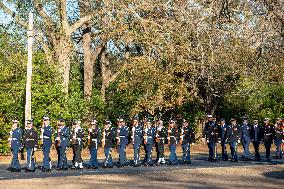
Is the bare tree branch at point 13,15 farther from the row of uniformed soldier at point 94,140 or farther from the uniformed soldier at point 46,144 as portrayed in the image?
the uniformed soldier at point 46,144

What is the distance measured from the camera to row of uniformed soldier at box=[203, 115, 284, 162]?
2968 cm

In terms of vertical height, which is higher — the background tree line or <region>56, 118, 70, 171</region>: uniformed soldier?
the background tree line

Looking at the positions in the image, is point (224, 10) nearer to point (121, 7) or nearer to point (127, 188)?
point (127, 188)

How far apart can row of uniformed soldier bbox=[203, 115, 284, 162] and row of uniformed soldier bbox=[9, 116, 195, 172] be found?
1285mm

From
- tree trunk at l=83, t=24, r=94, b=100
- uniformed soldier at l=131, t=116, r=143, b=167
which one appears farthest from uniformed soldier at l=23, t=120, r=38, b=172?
tree trunk at l=83, t=24, r=94, b=100

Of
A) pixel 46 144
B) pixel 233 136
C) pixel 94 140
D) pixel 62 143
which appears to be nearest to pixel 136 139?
pixel 94 140

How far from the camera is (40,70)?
35688 mm

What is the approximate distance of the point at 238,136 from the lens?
2977 centimetres

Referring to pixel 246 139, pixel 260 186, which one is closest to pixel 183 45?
pixel 246 139

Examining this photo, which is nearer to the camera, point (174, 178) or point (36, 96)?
point (174, 178)

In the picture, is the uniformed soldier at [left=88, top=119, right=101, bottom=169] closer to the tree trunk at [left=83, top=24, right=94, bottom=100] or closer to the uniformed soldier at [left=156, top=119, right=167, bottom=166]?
the uniformed soldier at [left=156, top=119, right=167, bottom=166]

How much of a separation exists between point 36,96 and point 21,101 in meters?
0.79

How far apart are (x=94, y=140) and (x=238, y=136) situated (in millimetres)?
7008

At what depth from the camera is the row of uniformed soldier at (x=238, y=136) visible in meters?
29.7
